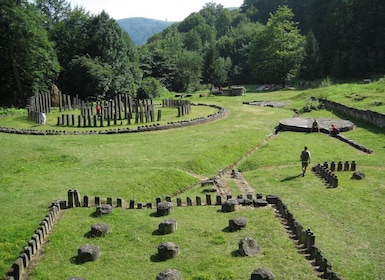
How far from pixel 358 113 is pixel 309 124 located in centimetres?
592

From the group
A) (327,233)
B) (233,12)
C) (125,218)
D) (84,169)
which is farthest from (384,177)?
(233,12)

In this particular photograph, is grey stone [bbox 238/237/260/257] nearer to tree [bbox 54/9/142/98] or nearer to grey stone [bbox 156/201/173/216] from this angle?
grey stone [bbox 156/201/173/216]

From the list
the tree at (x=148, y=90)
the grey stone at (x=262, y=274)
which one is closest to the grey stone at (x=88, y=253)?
the grey stone at (x=262, y=274)

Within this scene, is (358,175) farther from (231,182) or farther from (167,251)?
(167,251)

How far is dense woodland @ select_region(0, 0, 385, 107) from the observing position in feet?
175

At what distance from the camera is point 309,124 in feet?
123

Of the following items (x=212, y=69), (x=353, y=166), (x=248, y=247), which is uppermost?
(x=212, y=69)

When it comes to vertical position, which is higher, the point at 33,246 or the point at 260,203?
the point at 260,203

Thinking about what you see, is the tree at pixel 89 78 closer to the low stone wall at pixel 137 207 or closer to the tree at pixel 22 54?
the tree at pixel 22 54

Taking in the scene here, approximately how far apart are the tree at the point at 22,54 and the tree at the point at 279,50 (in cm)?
3958

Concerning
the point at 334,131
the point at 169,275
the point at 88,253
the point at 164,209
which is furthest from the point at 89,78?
the point at 169,275

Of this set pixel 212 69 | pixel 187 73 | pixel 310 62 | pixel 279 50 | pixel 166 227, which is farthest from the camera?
pixel 187 73

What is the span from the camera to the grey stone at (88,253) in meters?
13.1

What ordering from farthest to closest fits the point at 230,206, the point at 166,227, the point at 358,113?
the point at 358,113
the point at 230,206
the point at 166,227
